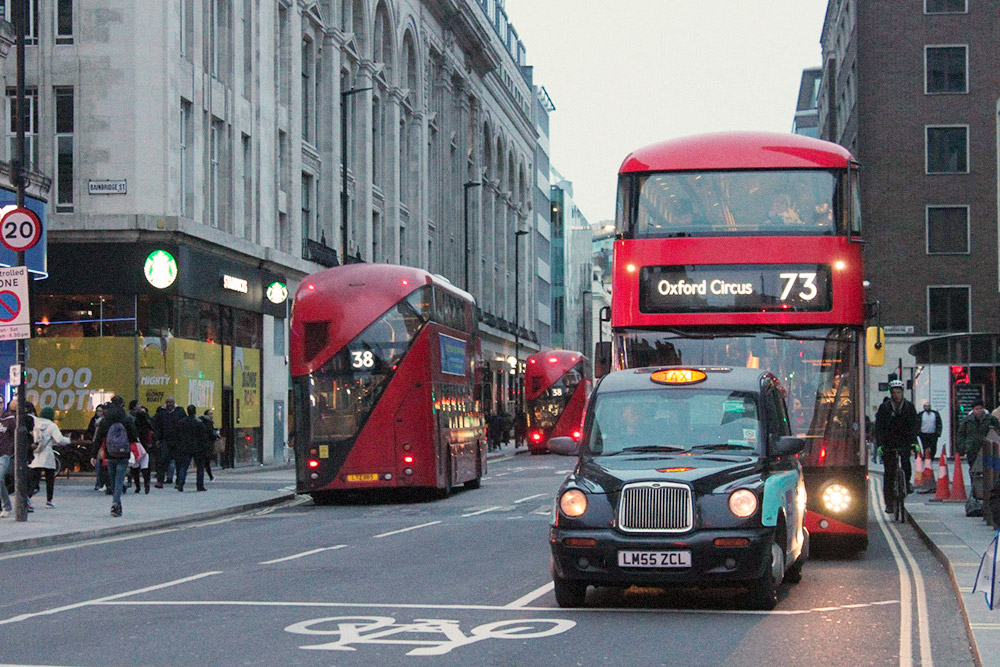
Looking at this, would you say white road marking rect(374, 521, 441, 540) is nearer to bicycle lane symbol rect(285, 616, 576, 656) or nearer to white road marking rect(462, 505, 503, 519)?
white road marking rect(462, 505, 503, 519)

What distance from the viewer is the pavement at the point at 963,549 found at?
977 cm

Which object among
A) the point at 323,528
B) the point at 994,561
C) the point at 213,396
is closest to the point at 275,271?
the point at 213,396

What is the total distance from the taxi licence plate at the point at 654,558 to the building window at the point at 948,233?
185 ft

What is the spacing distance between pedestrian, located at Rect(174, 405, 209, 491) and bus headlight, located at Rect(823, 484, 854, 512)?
17.3m

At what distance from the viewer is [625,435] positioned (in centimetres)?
1246

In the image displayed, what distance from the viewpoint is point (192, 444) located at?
30375mm

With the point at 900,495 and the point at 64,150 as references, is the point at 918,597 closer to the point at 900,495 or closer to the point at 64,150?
the point at 900,495

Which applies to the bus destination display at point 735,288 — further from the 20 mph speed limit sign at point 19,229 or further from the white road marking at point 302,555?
the 20 mph speed limit sign at point 19,229

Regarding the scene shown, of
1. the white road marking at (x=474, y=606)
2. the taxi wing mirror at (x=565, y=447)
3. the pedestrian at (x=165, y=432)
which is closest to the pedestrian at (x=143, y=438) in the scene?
the pedestrian at (x=165, y=432)

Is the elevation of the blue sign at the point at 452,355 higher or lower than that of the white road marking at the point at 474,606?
higher

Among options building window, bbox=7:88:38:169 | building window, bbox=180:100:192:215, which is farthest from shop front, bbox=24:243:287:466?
building window, bbox=7:88:38:169

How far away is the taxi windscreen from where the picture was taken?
12320 millimetres

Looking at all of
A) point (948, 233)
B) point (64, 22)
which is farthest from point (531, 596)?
point (948, 233)

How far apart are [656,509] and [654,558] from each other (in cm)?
36
